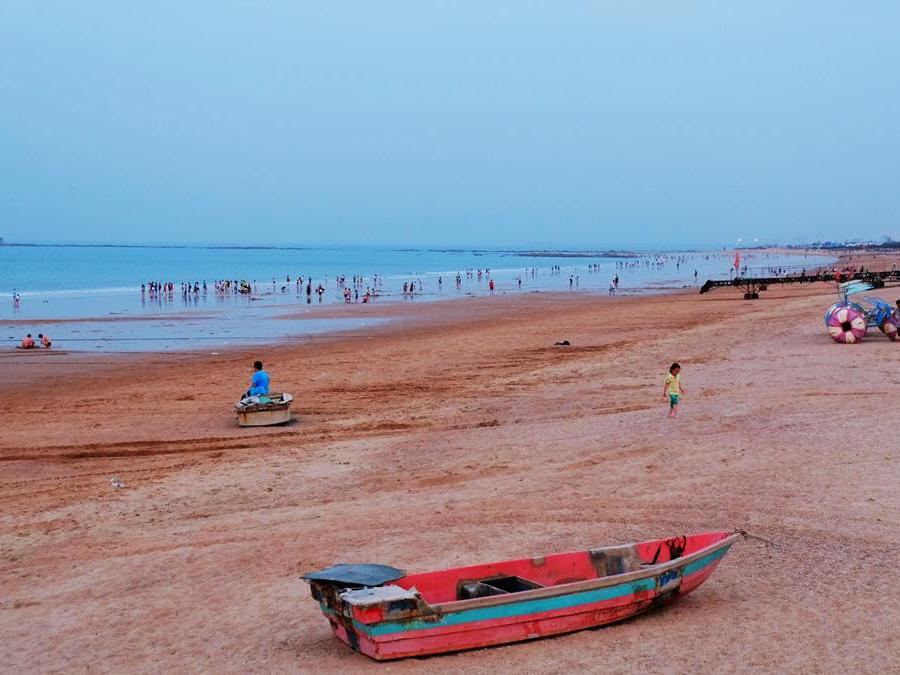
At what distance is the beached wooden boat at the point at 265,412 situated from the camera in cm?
1769

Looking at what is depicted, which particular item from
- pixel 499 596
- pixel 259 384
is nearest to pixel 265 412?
pixel 259 384

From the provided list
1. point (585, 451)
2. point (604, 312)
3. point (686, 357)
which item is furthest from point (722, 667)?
point (604, 312)

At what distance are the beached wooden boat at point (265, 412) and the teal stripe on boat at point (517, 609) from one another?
34.0ft

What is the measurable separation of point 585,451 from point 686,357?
10411 millimetres

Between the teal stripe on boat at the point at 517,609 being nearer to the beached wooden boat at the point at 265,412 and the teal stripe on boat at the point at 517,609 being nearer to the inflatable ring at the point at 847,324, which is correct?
the beached wooden boat at the point at 265,412

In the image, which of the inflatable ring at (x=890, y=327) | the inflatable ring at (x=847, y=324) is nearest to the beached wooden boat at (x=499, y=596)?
the inflatable ring at (x=847, y=324)

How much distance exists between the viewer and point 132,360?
3012 centimetres

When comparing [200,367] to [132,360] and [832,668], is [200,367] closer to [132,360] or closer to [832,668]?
[132,360]

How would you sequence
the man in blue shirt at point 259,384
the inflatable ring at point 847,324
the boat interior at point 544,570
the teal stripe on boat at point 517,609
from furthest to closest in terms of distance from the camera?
the inflatable ring at point 847,324 → the man in blue shirt at point 259,384 → the boat interior at point 544,570 → the teal stripe on boat at point 517,609

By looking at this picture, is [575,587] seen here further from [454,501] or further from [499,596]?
[454,501]

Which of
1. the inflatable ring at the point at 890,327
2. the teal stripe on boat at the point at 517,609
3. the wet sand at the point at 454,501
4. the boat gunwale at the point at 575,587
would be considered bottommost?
the wet sand at the point at 454,501

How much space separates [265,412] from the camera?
698 inches

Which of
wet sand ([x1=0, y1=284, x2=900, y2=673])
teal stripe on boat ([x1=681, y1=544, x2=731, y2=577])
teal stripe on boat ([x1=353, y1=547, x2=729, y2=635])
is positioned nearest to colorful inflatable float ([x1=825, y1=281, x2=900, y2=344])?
wet sand ([x1=0, y1=284, x2=900, y2=673])

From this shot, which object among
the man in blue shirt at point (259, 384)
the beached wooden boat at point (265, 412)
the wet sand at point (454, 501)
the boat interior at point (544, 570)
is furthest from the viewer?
the man in blue shirt at point (259, 384)
